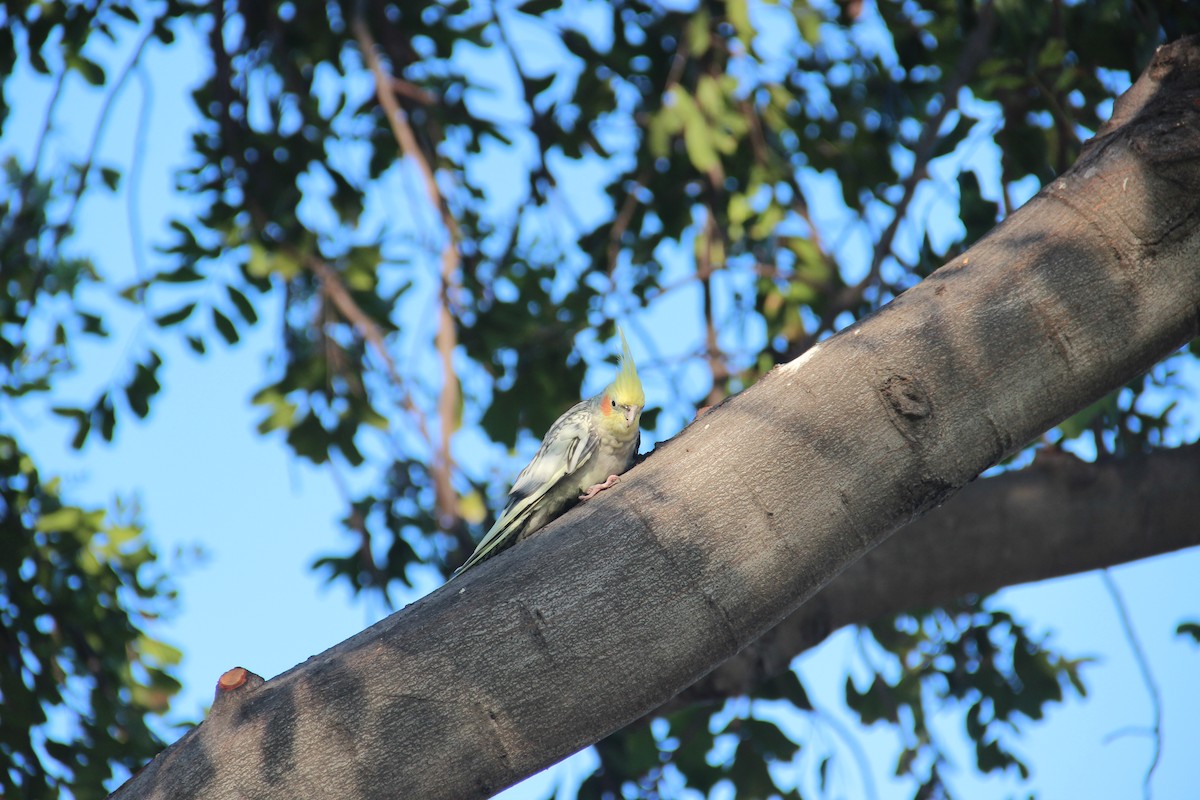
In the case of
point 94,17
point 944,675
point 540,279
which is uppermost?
point 94,17

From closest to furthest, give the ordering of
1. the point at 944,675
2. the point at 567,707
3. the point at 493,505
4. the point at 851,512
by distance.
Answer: the point at 567,707
the point at 851,512
the point at 944,675
the point at 493,505

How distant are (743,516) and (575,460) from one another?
95 centimetres

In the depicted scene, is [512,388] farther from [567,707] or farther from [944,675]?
[567,707]

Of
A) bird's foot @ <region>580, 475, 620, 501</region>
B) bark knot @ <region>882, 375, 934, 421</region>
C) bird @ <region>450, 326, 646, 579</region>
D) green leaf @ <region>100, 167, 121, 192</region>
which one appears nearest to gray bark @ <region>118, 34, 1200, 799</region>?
bark knot @ <region>882, 375, 934, 421</region>

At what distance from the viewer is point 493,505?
5336 millimetres

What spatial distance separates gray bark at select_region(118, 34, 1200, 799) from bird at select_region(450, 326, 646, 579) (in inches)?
21.7

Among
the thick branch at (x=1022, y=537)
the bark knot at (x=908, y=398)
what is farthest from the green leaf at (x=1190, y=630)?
the bark knot at (x=908, y=398)

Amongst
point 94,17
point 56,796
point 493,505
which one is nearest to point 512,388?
point 493,505

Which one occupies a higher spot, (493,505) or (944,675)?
(493,505)

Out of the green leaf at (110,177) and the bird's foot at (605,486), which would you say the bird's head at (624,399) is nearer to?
the bird's foot at (605,486)

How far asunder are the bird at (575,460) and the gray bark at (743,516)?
1.81 feet

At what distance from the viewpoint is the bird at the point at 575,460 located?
2.74 m

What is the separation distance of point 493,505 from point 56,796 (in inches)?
92.6

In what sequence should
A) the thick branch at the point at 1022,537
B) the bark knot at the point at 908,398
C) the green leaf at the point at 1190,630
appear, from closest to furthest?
the bark knot at the point at 908,398 < the thick branch at the point at 1022,537 < the green leaf at the point at 1190,630
